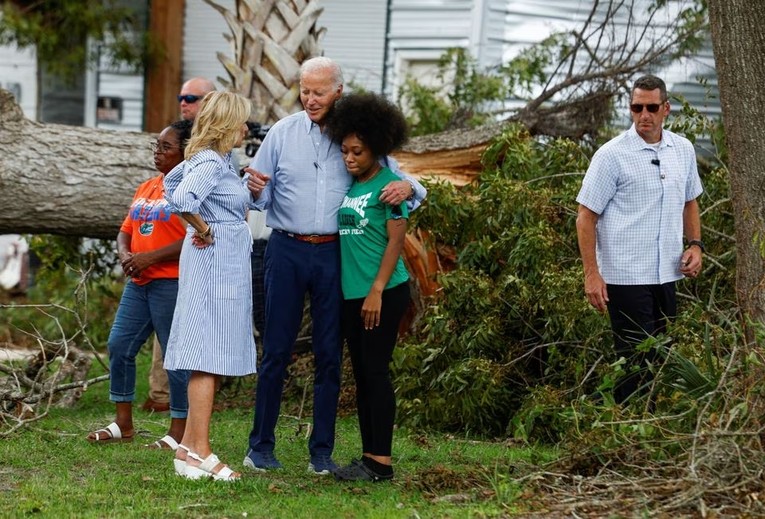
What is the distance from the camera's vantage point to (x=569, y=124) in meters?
10.1

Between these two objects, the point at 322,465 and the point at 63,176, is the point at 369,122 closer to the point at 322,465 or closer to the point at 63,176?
the point at 322,465

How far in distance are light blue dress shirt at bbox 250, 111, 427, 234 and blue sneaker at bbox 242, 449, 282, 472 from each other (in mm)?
1125

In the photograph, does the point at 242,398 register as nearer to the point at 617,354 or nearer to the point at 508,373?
the point at 508,373

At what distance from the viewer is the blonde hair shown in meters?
6.03

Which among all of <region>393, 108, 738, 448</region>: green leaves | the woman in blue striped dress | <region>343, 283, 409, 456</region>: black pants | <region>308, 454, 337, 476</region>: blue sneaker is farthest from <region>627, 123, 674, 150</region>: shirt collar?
<region>308, 454, 337, 476</region>: blue sneaker

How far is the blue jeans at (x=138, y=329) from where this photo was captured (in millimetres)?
6984

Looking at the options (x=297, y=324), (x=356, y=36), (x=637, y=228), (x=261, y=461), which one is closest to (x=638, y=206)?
(x=637, y=228)

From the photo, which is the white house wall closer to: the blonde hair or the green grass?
the green grass

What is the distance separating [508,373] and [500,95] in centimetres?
461

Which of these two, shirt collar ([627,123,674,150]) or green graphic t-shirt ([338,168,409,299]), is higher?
shirt collar ([627,123,674,150])

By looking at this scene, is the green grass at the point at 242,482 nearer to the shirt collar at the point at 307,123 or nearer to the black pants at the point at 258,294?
the black pants at the point at 258,294

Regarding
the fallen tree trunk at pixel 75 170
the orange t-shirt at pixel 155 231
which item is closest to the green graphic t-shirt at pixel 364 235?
the orange t-shirt at pixel 155 231

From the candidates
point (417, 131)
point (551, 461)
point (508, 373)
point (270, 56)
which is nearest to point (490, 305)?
point (508, 373)

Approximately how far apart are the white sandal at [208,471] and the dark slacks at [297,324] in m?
0.39
